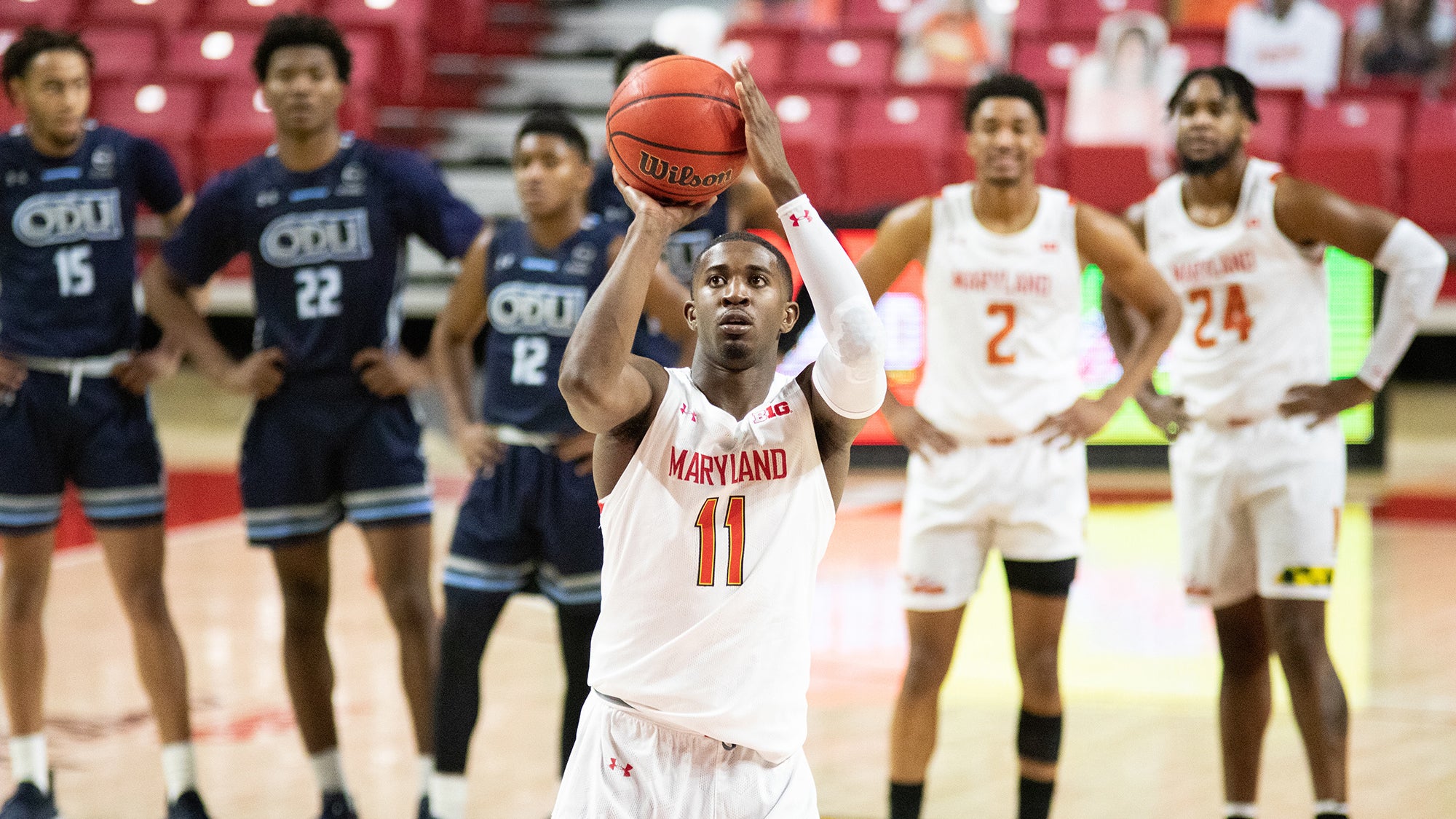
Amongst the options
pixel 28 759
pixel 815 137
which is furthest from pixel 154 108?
pixel 28 759

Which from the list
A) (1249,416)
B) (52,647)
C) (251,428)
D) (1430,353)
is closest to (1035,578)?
(1249,416)

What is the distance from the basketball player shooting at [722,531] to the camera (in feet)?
9.43

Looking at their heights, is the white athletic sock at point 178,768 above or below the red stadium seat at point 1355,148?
below

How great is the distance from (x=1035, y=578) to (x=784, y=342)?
36.4 inches

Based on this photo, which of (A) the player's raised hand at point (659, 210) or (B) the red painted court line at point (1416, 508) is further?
(B) the red painted court line at point (1416, 508)

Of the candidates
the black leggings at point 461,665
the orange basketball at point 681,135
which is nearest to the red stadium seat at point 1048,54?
the black leggings at point 461,665

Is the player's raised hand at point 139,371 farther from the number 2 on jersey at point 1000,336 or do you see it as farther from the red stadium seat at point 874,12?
the red stadium seat at point 874,12

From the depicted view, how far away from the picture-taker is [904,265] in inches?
176

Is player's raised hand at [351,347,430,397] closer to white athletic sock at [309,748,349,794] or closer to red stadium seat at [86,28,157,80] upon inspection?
white athletic sock at [309,748,349,794]

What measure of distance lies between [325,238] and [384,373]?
41 cm

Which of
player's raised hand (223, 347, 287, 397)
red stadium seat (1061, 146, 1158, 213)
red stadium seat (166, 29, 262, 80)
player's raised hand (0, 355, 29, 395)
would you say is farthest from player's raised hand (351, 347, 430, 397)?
red stadium seat (166, 29, 262, 80)

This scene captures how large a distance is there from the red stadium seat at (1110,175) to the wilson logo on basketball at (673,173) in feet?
25.8

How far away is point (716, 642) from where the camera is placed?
9.59ft

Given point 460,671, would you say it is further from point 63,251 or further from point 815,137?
point 815,137
